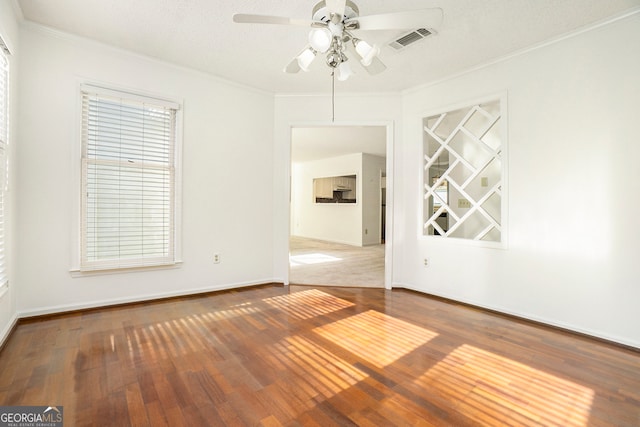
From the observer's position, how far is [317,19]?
200cm

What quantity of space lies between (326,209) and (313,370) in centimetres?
778

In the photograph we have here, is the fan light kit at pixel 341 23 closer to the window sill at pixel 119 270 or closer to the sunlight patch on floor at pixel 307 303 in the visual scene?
the sunlight patch on floor at pixel 307 303

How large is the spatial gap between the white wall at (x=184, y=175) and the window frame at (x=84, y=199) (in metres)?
0.04

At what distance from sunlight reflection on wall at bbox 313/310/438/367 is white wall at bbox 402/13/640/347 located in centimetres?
114

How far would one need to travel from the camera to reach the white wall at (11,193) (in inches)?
89.8

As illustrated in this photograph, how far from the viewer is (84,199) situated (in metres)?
2.94

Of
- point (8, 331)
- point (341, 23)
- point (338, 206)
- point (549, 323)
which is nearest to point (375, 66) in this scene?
point (341, 23)

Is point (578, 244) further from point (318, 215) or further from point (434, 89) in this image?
point (318, 215)

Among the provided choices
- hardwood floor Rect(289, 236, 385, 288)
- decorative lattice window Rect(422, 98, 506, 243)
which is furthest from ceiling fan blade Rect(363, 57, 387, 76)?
hardwood floor Rect(289, 236, 385, 288)

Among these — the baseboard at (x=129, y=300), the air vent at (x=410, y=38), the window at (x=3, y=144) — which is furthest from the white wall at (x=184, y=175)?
the air vent at (x=410, y=38)

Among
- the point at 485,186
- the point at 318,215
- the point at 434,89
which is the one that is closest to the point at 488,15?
the point at 434,89

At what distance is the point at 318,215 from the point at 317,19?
26.6 ft

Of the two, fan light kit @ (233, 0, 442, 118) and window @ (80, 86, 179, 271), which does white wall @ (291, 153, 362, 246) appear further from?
fan light kit @ (233, 0, 442, 118)

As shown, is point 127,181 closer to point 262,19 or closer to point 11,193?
point 11,193
